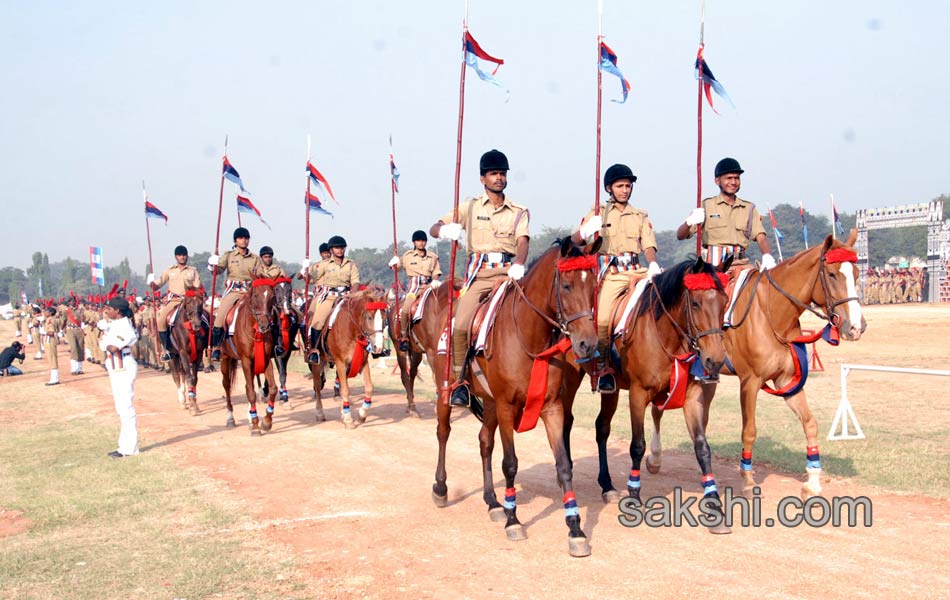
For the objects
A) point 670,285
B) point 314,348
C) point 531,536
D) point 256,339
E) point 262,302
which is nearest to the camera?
point 531,536

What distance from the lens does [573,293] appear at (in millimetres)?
6832

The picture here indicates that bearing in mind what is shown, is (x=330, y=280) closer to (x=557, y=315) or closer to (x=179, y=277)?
(x=179, y=277)

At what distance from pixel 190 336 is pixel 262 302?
14.4ft

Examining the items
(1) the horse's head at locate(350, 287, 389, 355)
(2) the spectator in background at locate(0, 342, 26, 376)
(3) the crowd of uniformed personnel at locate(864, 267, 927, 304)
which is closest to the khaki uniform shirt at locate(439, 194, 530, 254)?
(1) the horse's head at locate(350, 287, 389, 355)

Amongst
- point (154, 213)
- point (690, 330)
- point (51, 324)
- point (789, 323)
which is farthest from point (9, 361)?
point (789, 323)

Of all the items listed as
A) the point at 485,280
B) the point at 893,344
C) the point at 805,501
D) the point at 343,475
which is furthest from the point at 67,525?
the point at 893,344

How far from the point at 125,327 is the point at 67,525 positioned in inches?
186

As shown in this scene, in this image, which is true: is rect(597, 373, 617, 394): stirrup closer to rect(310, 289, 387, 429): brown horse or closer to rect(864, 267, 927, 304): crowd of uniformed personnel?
rect(310, 289, 387, 429): brown horse

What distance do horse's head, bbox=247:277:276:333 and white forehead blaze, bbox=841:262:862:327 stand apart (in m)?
9.26

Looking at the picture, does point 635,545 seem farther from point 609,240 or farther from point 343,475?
point 343,475

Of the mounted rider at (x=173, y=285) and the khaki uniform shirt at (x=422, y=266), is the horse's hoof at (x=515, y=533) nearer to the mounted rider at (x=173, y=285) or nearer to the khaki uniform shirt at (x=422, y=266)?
the khaki uniform shirt at (x=422, y=266)

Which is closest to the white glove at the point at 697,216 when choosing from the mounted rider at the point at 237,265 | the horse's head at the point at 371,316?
the horse's head at the point at 371,316

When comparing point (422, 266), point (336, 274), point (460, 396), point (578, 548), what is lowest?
point (578, 548)

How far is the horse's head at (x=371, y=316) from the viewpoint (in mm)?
14906
